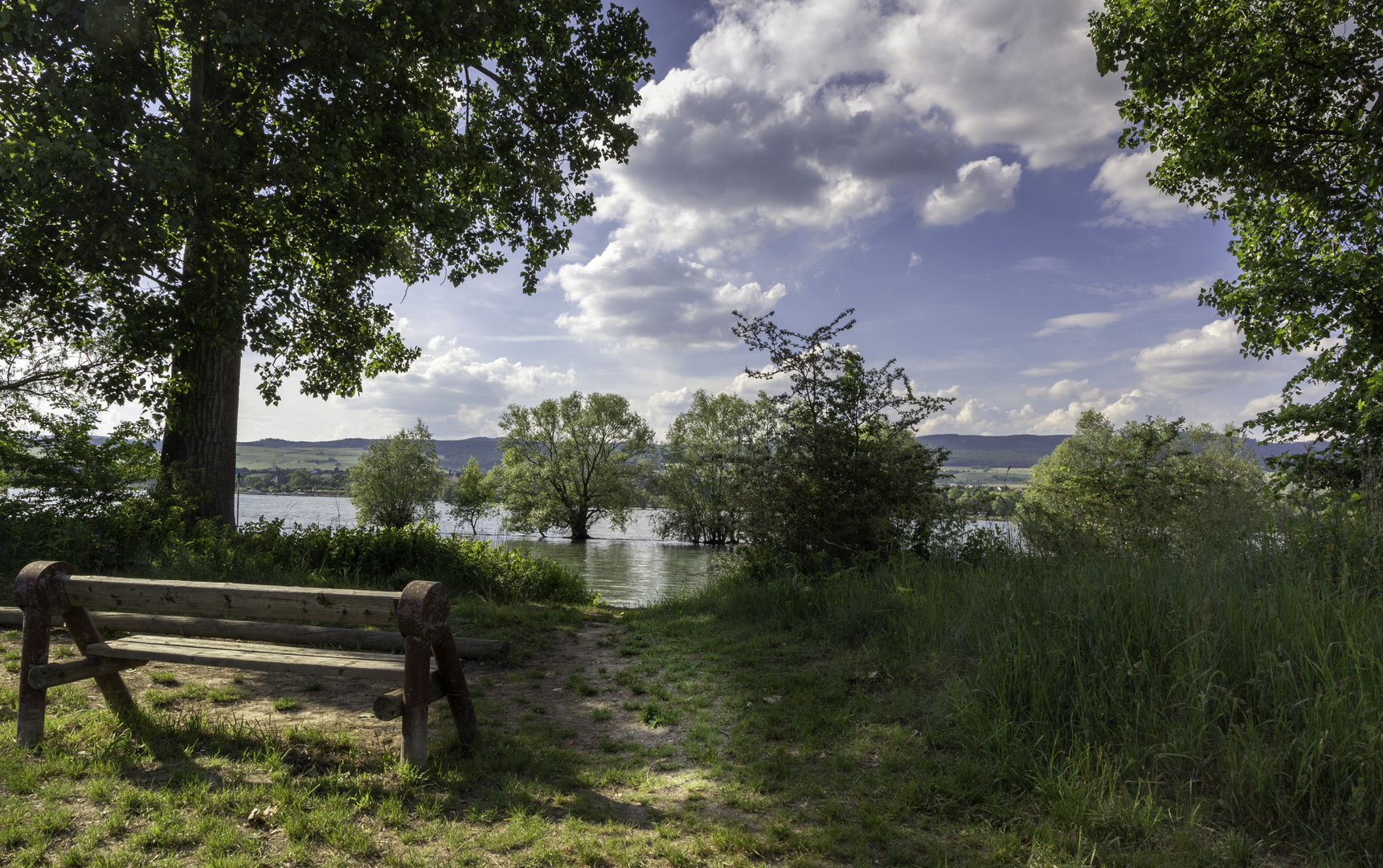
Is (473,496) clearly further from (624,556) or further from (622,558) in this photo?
(622,558)

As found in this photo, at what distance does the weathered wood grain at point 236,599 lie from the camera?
352 centimetres

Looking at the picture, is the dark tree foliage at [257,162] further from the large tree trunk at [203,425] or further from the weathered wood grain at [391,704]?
the weathered wood grain at [391,704]

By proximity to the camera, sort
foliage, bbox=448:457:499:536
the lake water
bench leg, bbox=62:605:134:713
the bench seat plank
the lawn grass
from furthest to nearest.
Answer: foliage, bbox=448:457:499:536, the lake water, bench leg, bbox=62:605:134:713, the bench seat plank, the lawn grass

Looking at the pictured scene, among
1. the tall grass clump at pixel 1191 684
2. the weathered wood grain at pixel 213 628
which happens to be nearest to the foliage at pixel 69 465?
the weathered wood grain at pixel 213 628

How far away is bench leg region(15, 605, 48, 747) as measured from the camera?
3883 mm

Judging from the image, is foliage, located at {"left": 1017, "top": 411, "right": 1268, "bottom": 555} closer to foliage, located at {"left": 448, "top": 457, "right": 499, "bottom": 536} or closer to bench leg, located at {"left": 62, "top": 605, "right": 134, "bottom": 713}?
bench leg, located at {"left": 62, "top": 605, "right": 134, "bottom": 713}

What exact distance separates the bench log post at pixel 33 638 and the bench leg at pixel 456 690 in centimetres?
241

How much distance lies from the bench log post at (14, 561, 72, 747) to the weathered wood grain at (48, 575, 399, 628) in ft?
0.25

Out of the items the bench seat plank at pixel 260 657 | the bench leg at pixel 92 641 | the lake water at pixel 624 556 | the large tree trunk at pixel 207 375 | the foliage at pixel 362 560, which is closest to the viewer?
the bench seat plank at pixel 260 657

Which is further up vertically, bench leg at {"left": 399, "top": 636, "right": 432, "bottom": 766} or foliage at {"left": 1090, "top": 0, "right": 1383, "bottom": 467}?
foliage at {"left": 1090, "top": 0, "right": 1383, "bottom": 467}

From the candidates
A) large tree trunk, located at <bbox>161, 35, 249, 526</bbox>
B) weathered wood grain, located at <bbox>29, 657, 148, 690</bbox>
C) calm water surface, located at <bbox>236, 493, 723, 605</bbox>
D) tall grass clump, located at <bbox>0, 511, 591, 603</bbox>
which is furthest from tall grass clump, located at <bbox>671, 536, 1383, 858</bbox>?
large tree trunk, located at <bbox>161, 35, 249, 526</bbox>

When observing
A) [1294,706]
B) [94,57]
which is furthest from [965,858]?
[94,57]

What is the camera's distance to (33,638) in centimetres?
400

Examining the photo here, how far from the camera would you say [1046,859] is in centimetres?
279
